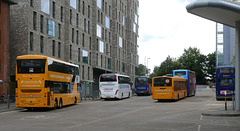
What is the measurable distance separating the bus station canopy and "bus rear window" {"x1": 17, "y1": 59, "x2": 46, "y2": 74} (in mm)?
10150

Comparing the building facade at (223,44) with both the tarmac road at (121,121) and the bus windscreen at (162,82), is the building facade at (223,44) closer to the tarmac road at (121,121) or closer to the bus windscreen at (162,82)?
the bus windscreen at (162,82)

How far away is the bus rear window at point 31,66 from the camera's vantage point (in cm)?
2214

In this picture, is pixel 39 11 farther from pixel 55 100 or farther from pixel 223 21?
pixel 223 21

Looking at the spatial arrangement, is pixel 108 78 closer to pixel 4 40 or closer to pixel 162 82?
pixel 162 82

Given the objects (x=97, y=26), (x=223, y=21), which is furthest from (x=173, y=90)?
(x=97, y=26)

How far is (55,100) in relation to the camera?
24.4 m

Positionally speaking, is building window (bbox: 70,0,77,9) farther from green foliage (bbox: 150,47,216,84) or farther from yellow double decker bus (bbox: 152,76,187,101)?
green foliage (bbox: 150,47,216,84)

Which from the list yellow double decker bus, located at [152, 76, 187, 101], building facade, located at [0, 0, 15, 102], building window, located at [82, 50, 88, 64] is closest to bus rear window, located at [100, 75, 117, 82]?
yellow double decker bus, located at [152, 76, 187, 101]

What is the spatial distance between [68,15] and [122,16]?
30.5 meters

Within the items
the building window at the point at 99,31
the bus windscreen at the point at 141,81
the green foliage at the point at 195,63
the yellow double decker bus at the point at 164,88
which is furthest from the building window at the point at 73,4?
the green foliage at the point at 195,63

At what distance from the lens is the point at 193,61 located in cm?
10344

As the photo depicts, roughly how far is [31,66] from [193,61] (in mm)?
86094

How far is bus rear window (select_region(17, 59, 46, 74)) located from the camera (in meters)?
22.1

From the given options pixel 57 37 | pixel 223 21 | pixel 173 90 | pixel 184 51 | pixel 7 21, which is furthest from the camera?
pixel 184 51
